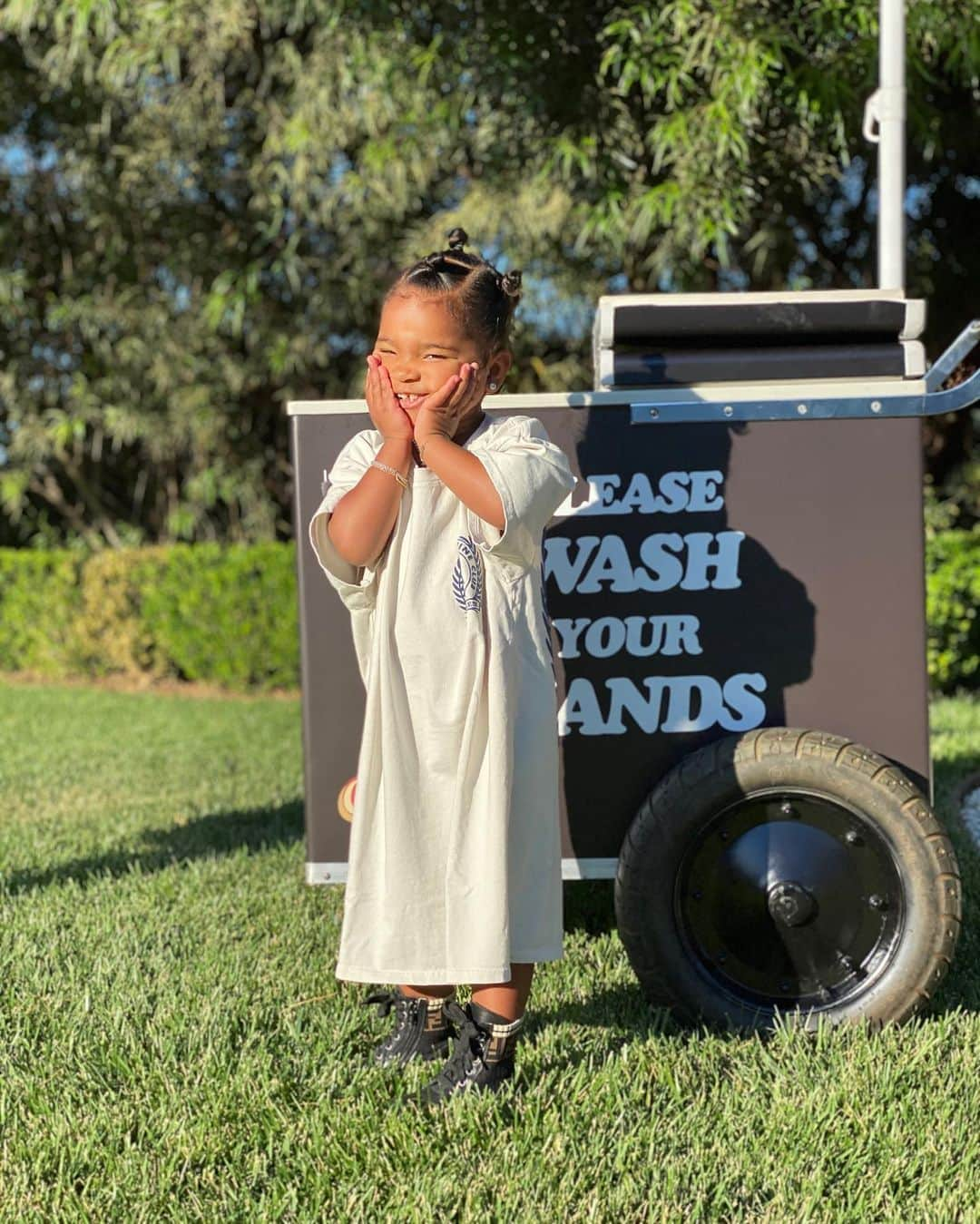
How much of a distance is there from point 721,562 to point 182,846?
2.41 m

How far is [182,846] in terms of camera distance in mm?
4195

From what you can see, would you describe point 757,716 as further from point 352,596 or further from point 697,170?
point 697,170

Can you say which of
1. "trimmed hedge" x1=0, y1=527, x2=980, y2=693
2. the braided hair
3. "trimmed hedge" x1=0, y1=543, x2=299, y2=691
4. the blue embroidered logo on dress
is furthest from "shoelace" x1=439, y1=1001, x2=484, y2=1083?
"trimmed hedge" x1=0, y1=543, x2=299, y2=691

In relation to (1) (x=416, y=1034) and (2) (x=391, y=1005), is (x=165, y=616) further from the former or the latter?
(1) (x=416, y=1034)

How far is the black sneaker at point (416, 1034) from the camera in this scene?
2365 millimetres

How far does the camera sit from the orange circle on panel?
2.70m

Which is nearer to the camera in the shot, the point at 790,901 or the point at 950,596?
the point at 790,901

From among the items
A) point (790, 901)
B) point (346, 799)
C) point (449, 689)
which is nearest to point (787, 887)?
point (790, 901)

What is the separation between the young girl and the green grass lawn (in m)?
0.22

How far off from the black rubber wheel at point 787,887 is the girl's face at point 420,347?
0.96m

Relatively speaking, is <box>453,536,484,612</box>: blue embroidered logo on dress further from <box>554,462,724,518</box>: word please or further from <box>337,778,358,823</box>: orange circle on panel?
<box>337,778,358,823</box>: orange circle on panel

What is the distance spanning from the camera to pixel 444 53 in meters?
6.43

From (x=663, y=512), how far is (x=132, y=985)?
1614 mm

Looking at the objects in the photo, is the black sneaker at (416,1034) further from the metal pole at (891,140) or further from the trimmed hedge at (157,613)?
→ the trimmed hedge at (157,613)
